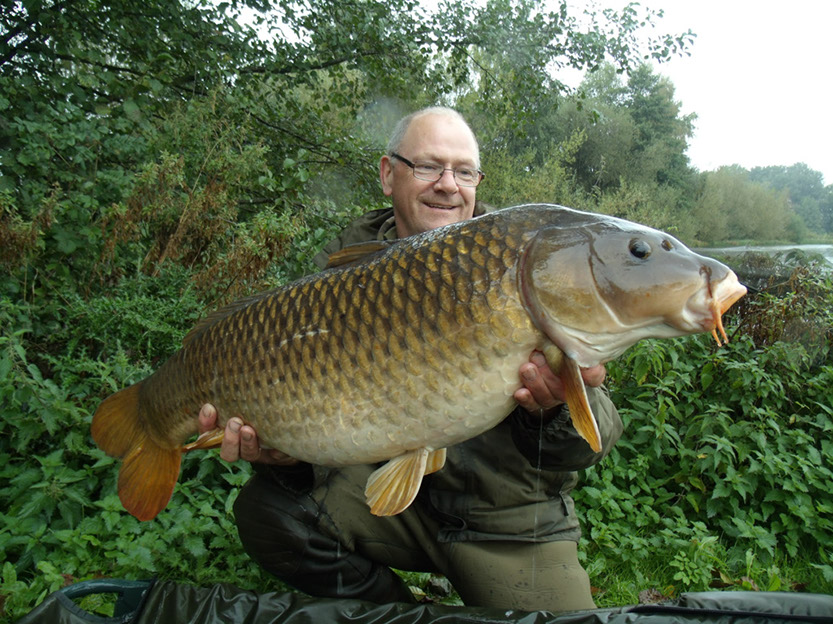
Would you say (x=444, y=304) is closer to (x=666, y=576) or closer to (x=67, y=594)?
(x=67, y=594)

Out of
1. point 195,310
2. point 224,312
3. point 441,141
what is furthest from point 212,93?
point 224,312

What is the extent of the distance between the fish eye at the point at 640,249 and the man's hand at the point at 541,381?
20 centimetres

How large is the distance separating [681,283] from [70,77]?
2608 millimetres

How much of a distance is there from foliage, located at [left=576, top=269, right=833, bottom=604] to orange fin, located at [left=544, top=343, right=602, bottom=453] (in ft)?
3.79

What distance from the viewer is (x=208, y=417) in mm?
1272

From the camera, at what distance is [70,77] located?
2568mm

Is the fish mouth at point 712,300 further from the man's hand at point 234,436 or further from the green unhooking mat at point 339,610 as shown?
the man's hand at point 234,436

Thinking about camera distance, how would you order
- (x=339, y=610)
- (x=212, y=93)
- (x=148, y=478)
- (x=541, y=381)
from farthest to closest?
(x=212, y=93) → (x=148, y=478) → (x=339, y=610) → (x=541, y=381)

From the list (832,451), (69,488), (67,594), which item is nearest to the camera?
(67,594)

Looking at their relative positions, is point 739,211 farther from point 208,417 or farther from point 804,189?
point 208,417

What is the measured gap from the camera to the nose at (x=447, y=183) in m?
1.89

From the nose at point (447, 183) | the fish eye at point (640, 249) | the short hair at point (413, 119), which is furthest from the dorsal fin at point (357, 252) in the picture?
the short hair at point (413, 119)

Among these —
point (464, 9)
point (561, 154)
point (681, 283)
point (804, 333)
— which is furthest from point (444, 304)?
point (561, 154)

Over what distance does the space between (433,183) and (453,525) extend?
98cm
